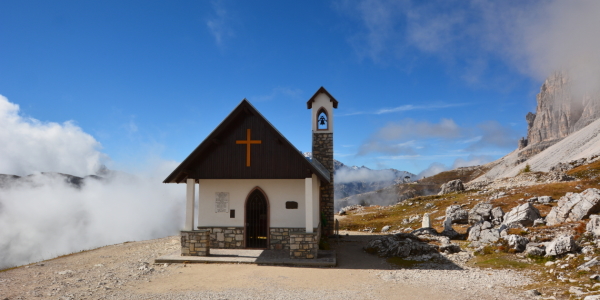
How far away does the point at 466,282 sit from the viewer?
36.4ft

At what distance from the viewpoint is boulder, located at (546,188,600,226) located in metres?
17.7

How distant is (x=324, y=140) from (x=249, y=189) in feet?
22.7

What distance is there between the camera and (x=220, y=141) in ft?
52.0

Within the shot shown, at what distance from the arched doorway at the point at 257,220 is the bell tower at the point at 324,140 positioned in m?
5.80

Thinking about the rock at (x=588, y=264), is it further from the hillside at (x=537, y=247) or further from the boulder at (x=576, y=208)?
the boulder at (x=576, y=208)

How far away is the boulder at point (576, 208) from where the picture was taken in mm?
17734

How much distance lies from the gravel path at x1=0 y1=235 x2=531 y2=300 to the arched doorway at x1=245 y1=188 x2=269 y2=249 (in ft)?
10.3

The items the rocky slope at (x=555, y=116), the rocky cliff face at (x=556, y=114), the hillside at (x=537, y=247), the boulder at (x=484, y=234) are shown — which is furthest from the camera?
the rocky cliff face at (x=556, y=114)

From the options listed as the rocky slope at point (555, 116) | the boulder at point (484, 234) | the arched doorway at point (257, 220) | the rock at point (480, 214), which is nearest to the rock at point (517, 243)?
the boulder at point (484, 234)

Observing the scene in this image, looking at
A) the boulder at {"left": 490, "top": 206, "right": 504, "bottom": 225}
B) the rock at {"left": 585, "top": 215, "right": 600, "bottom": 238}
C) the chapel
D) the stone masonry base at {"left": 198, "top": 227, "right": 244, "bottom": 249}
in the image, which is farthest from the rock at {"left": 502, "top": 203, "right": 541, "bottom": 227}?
the stone masonry base at {"left": 198, "top": 227, "right": 244, "bottom": 249}

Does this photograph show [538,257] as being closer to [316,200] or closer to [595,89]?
[316,200]

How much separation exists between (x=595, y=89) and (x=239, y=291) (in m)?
215

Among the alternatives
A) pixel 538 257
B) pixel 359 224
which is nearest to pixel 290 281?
pixel 538 257

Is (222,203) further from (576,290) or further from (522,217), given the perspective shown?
(522,217)
